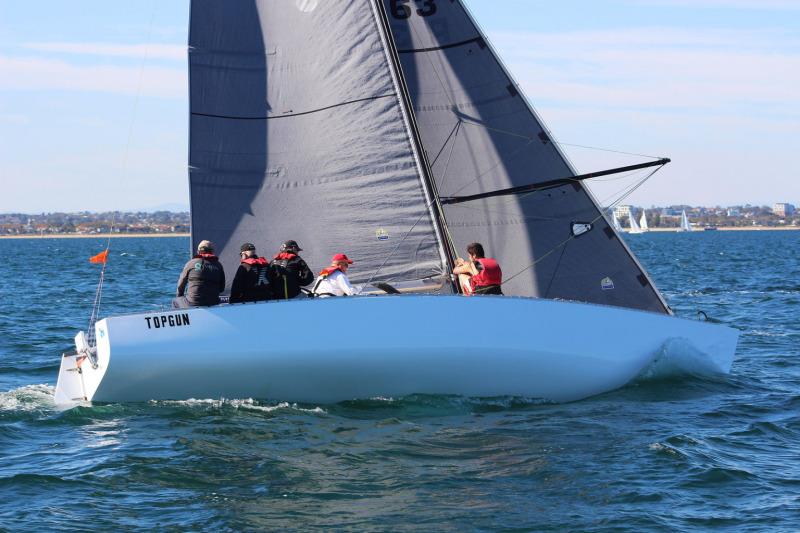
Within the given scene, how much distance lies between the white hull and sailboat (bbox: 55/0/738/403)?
0.02 m

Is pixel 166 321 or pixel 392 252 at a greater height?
pixel 392 252

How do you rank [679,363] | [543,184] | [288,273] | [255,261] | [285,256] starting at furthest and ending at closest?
[543,184]
[679,363]
[285,256]
[288,273]
[255,261]

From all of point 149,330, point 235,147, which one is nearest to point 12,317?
point 235,147

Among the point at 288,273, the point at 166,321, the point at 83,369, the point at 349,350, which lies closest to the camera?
the point at 166,321

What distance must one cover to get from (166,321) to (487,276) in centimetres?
344

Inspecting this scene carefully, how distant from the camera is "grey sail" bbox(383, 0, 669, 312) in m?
13.7

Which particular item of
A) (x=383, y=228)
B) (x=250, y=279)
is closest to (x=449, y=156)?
(x=383, y=228)

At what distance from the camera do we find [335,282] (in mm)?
11352

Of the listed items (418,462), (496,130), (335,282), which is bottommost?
(418,462)

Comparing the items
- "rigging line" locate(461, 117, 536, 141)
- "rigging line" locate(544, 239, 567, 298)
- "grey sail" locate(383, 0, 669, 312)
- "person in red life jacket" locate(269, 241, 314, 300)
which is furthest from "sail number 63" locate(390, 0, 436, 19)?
"person in red life jacket" locate(269, 241, 314, 300)

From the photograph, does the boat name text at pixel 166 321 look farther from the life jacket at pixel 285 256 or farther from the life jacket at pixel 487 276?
the life jacket at pixel 487 276

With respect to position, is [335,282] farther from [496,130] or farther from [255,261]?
[496,130]

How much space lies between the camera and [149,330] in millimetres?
10273

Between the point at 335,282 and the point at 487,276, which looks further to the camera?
the point at 487,276
